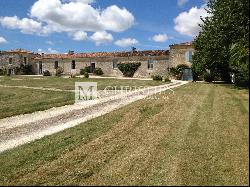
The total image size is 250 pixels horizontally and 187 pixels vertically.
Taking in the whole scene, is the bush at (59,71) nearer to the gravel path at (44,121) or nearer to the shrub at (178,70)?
the shrub at (178,70)

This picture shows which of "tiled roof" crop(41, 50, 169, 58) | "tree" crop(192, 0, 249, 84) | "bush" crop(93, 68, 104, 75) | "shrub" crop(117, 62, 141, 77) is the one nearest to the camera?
"tree" crop(192, 0, 249, 84)

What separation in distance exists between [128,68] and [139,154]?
42058 mm

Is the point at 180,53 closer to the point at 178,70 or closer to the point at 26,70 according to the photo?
the point at 178,70

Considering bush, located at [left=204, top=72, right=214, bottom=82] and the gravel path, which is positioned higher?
bush, located at [left=204, top=72, right=214, bottom=82]

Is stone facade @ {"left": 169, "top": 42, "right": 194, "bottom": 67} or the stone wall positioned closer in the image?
stone facade @ {"left": 169, "top": 42, "right": 194, "bottom": 67}

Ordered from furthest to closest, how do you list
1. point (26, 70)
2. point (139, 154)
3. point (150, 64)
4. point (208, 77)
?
point (26, 70), point (150, 64), point (208, 77), point (139, 154)

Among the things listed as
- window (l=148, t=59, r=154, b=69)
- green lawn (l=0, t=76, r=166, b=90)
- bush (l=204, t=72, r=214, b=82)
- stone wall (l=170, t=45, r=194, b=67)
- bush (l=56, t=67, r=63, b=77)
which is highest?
stone wall (l=170, t=45, r=194, b=67)

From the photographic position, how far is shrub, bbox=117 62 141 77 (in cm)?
4905

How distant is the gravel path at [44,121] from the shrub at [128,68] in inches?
1253

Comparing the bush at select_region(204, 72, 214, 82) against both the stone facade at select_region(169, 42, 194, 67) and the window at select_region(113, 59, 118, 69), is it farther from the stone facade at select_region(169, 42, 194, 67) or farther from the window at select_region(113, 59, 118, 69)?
the window at select_region(113, 59, 118, 69)

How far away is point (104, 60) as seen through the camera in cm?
5169

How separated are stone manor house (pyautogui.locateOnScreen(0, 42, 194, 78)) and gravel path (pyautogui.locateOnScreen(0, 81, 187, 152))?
95.3ft

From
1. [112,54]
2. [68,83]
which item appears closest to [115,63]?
[112,54]

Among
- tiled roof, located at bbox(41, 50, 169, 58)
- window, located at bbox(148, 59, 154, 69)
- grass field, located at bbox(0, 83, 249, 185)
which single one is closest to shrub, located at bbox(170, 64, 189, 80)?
tiled roof, located at bbox(41, 50, 169, 58)
